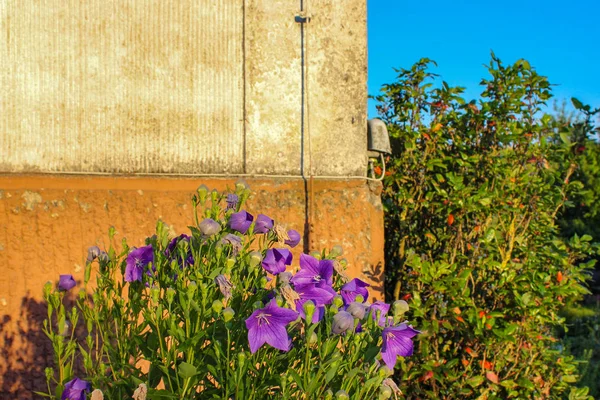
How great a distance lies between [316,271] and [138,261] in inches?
24.1

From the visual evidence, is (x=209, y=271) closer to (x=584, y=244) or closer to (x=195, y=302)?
(x=195, y=302)

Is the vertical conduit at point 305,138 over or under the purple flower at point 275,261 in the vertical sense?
over

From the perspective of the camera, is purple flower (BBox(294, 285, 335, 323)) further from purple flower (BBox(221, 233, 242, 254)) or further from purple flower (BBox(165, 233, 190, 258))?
purple flower (BBox(165, 233, 190, 258))

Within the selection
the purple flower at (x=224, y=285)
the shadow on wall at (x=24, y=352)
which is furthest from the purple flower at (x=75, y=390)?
the shadow on wall at (x=24, y=352)

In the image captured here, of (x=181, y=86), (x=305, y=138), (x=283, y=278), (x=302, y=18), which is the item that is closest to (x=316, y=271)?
(x=283, y=278)

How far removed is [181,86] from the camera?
3.44 meters

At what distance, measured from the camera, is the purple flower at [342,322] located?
5.37 ft

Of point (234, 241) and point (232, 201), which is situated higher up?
point (232, 201)

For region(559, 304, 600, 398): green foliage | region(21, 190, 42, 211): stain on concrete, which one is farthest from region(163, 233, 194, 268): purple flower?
region(559, 304, 600, 398): green foliage

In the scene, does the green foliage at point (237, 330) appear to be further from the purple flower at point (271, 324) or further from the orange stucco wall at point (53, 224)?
the orange stucco wall at point (53, 224)

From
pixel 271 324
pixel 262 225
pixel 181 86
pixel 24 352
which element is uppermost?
pixel 181 86

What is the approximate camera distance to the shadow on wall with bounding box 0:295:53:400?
315 cm

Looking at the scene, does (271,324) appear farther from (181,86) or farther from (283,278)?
(181,86)

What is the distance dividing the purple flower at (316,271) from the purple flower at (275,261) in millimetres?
58
